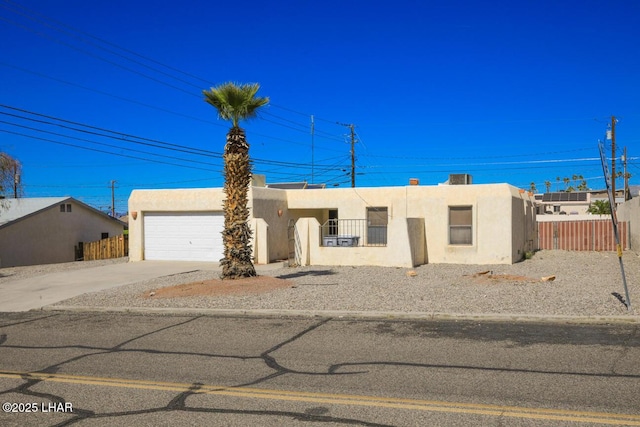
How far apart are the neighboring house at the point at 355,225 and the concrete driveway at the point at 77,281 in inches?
61.7

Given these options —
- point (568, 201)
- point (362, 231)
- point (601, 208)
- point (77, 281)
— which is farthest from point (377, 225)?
point (568, 201)

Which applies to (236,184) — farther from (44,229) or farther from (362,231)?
(44,229)

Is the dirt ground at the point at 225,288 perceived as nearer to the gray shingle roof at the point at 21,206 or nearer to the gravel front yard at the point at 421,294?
the gravel front yard at the point at 421,294

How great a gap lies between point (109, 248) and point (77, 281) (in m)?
13.5

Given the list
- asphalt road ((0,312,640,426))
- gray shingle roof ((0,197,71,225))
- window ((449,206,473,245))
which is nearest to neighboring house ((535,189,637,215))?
window ((449,206,473,245))

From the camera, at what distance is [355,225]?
2486cm

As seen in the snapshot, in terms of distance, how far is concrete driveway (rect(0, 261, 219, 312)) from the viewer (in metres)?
15.3

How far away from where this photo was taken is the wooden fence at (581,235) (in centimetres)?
3003

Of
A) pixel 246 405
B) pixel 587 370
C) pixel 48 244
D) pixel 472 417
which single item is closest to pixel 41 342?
pixel 246 405

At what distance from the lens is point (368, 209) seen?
24641mm

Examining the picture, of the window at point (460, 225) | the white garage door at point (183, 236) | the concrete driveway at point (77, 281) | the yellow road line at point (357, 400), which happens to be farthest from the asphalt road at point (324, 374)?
the white garage door at point (183, 236)

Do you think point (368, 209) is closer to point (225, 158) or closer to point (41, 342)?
point (225, 158)

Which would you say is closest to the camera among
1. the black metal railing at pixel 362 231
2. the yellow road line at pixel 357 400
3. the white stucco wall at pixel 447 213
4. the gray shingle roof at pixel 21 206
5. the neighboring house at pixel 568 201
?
the yellow road line at pixel 357 400

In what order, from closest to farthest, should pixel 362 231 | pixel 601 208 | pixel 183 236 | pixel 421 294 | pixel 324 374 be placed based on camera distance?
pixel 324 374 < pixel 421 294 < pixel 362 231 < pixel 183 236 < pixel 601 208
